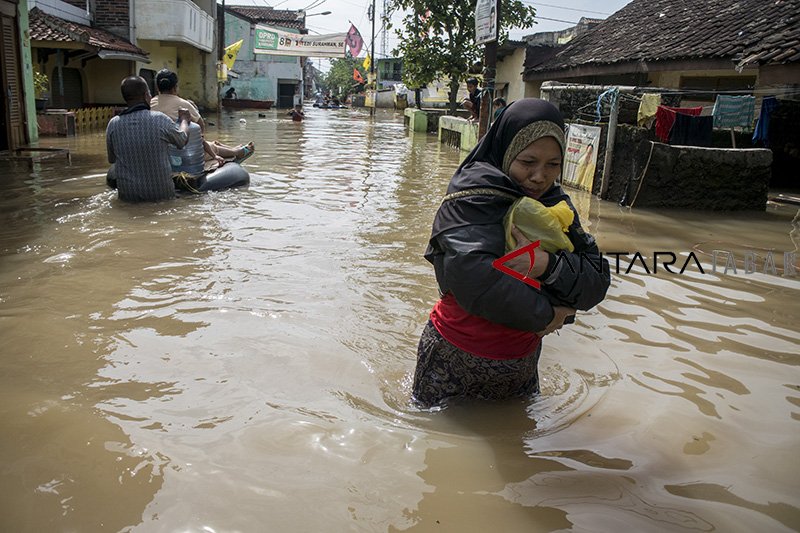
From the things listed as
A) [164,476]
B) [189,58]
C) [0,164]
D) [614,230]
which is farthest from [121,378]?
[189,58]

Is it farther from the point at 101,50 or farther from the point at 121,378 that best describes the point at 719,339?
the point at 101,50

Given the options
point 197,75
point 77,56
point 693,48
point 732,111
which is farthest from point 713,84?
point 197,75

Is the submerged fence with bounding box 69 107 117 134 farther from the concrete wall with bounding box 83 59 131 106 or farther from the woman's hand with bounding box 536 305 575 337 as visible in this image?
the woman's hand with bounding box 536 305 575 337

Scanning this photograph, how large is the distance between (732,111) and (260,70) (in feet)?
148

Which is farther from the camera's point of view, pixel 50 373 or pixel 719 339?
pixel 719 339

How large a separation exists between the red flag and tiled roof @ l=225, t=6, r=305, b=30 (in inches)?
320

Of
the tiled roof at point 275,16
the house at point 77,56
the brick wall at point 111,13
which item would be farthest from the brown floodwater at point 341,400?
the tiled roof at point 275,16

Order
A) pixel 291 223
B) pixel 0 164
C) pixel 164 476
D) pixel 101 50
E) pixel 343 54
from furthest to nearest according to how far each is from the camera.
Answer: pixel 343 54
pixel 101 50
pixel 0 164
pixel 291 223
pixel 164 476

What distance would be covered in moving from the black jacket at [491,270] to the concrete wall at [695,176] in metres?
7.56

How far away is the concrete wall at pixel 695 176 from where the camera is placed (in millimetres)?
9453

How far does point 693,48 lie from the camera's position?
12.7 meters

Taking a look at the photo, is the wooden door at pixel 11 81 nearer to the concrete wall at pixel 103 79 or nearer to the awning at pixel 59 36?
the awning at pixel 59 36

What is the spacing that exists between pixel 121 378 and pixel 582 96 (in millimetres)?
13017

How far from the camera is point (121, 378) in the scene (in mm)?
3510
